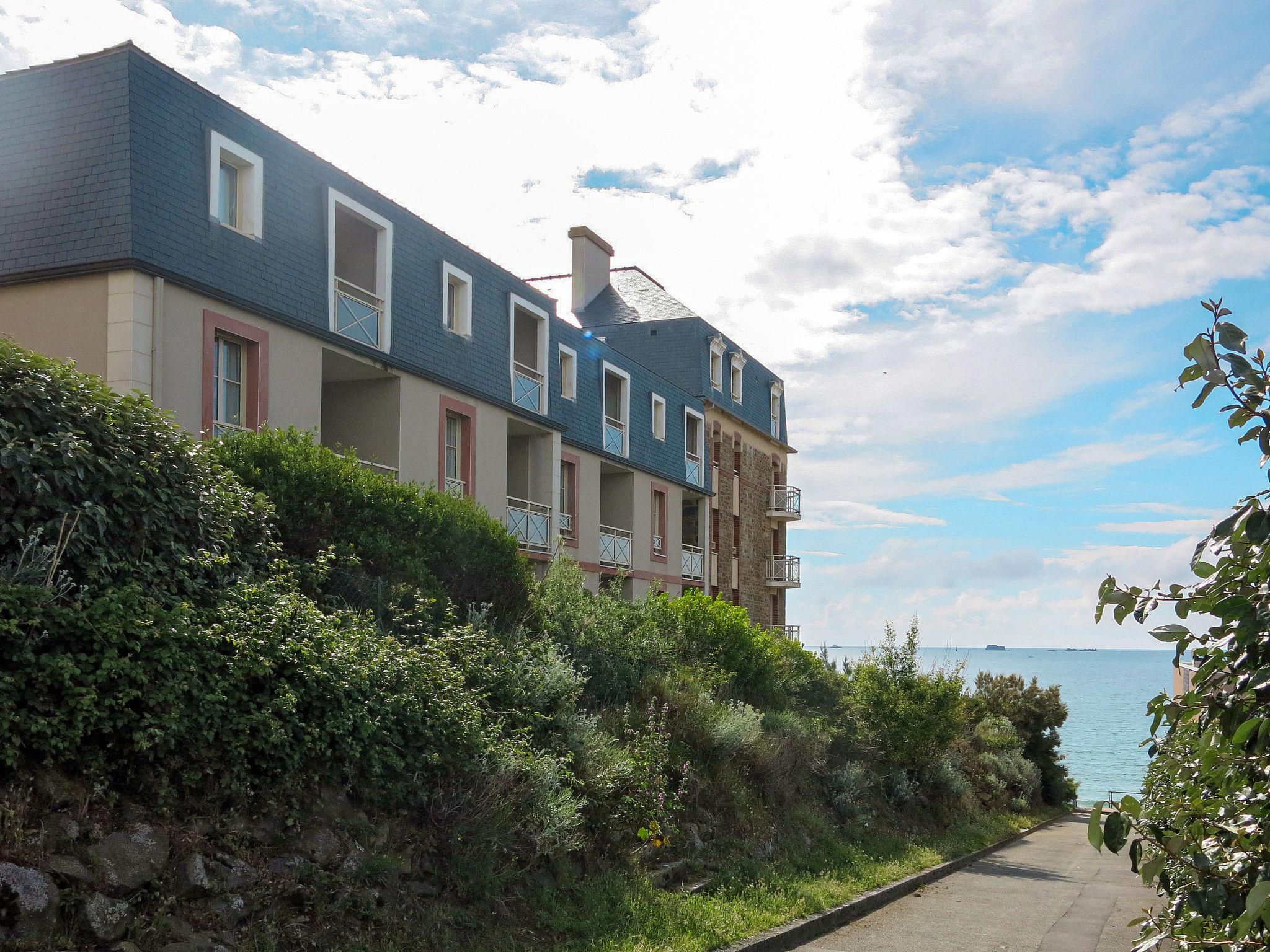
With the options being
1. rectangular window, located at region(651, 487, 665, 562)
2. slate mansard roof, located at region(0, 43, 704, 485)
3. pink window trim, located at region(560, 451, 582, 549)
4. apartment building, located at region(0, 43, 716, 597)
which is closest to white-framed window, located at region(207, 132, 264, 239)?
apartment building, located at region(0, 43, 716, 597)

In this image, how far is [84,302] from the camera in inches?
525

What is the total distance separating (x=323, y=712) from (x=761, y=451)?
1297 inches

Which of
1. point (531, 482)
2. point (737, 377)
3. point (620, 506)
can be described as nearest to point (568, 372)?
point (531, 482)

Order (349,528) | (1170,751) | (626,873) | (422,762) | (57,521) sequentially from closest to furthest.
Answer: (1170,751) → (57,521) → (422,762) → (626,873) → (349,528)

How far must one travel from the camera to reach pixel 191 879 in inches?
242

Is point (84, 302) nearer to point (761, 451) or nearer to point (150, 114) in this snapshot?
point (150, 114)

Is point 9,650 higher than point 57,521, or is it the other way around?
point 57,521

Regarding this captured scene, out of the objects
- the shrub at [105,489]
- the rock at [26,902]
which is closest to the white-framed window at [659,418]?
the shrub at [105,489]

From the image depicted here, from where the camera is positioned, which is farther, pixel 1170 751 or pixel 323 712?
pixel 323 712

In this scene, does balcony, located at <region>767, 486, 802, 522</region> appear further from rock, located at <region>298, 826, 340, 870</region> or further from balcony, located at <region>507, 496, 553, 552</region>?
rock, located at <region>298, 826, 340, 870</region>

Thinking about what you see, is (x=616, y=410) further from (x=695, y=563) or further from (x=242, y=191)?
(x=242, y=191)

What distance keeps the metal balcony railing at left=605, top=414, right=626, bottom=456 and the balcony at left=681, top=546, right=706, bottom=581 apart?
5.65 meters

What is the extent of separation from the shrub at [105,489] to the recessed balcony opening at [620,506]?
19371 mm

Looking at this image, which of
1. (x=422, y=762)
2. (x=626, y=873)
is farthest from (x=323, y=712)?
(x=626, y=873)
